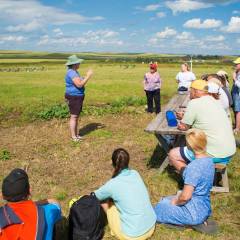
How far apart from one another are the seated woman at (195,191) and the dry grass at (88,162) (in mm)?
219

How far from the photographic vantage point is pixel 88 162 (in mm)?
8703

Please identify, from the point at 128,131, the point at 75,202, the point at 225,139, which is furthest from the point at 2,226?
the point at 128,131

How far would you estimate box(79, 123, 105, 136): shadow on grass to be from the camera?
1160cm

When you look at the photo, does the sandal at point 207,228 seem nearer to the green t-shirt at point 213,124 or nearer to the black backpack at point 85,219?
the green t-shirt at point 213,124

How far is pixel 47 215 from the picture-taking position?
14.1ft

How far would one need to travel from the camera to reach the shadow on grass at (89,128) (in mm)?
11604

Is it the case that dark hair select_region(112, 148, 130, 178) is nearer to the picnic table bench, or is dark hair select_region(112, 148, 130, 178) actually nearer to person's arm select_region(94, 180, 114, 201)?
person's arm select_region(94, 180, 114, 201)

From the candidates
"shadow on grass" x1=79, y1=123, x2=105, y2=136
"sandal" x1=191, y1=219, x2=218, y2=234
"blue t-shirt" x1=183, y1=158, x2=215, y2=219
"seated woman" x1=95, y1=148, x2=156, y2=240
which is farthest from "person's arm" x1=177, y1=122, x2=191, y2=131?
"shadow on grass" x1=79, y1=123, x2=105, y2=136

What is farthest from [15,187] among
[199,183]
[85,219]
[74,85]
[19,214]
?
[74,85]

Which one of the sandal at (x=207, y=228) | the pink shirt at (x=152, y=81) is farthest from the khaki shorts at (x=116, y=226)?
the pink shirt at (x=152, y=81)

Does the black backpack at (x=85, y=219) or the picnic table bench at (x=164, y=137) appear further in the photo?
the picnic table bench at (x=164, y=137)

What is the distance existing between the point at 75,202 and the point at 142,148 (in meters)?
4.87

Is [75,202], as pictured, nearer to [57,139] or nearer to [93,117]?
[57,139]

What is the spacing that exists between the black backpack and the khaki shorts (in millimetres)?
203
